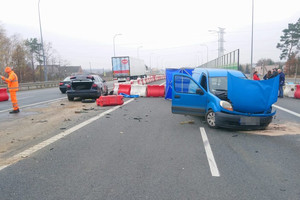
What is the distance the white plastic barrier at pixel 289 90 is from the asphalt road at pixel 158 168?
11398mm

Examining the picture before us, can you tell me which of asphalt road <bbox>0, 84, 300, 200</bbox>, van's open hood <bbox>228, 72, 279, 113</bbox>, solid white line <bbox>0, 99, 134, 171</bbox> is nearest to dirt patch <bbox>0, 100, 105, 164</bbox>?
solid white line <bbox>0, 99, 134, 171</bbox>

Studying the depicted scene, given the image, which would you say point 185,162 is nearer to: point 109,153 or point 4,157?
point 109,153

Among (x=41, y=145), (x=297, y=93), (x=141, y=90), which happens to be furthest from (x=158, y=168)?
(x=297, y=93)

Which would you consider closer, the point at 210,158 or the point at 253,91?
the point at 210,158

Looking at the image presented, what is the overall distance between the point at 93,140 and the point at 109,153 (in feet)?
3.65

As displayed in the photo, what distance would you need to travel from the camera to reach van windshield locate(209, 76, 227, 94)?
7418 millimetres

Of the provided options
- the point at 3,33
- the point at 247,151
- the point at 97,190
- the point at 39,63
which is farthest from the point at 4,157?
the point at 39,63

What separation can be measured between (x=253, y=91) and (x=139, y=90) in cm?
1080

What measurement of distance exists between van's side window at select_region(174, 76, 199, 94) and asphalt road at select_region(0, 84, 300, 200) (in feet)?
4.90

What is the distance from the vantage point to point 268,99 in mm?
6160

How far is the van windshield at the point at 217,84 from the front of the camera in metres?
7.42

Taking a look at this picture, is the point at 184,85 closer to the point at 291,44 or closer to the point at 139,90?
the point at 139,90

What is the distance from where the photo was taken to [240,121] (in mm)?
6215

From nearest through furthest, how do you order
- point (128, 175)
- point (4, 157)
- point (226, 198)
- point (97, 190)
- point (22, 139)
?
point (226, 198), point (97, 190), point (128, 175), point (4, 157), point (22, 139)
